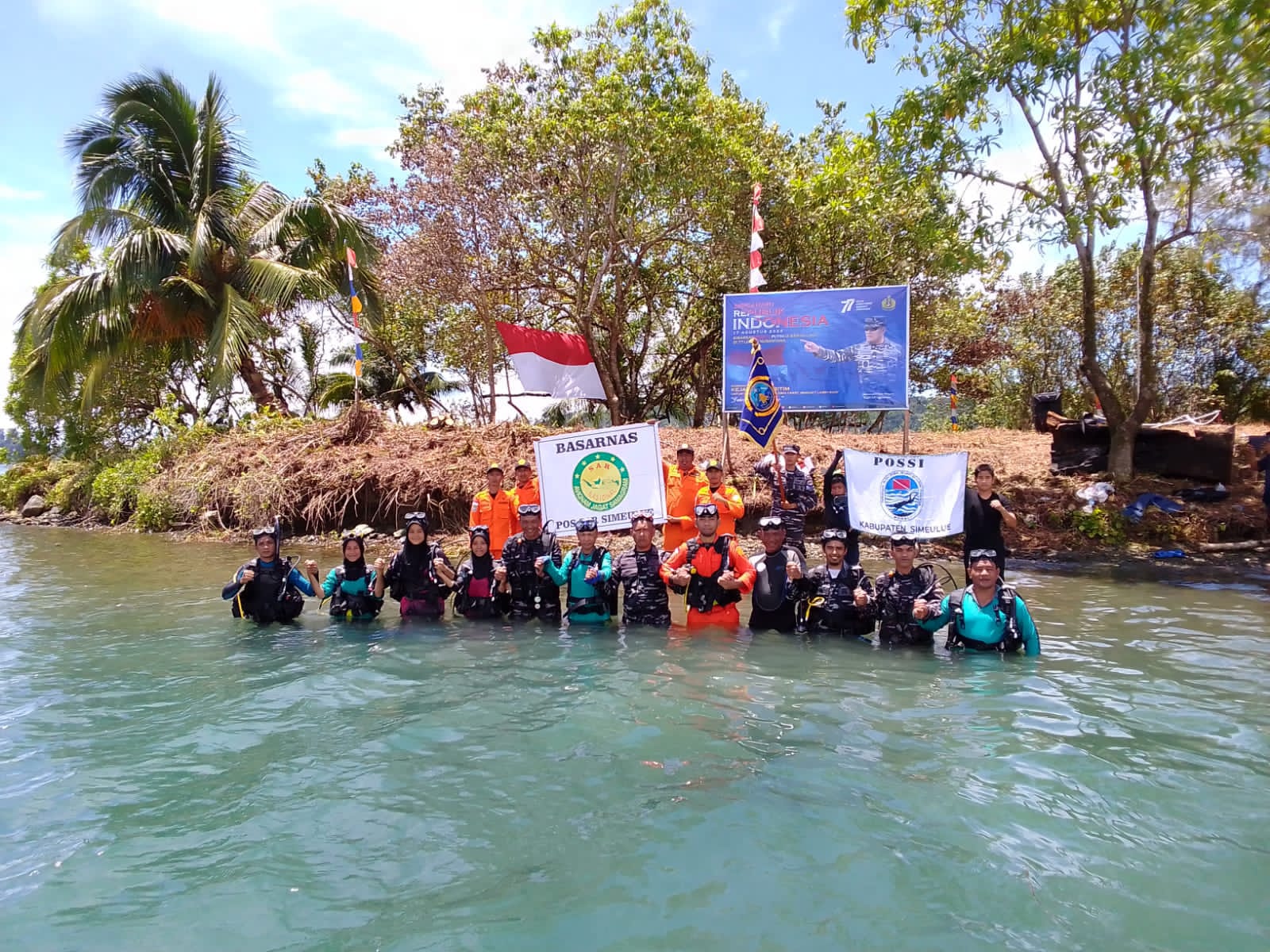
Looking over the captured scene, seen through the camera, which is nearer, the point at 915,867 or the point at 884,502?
the point at 915,867

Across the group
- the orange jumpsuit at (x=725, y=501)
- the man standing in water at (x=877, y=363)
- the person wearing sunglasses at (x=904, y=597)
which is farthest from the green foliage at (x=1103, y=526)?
the orange jumpsuit at (x=725, y=501)

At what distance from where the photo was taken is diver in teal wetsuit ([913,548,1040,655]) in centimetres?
693

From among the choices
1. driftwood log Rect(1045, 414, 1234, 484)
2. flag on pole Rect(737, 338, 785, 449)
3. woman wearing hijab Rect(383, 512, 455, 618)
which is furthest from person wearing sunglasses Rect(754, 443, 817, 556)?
driftwood log Rect(1045, 414, 1234, 484)

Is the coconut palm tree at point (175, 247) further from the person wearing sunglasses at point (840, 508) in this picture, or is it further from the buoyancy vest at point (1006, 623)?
the buoyancy vest at point (1006, 623)

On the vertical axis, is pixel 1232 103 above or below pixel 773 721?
above

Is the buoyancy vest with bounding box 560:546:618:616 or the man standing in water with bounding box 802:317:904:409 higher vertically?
the man standing in water with bounding box 802:317:904:409

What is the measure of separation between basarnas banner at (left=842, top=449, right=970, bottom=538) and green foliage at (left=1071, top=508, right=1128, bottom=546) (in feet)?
17.2

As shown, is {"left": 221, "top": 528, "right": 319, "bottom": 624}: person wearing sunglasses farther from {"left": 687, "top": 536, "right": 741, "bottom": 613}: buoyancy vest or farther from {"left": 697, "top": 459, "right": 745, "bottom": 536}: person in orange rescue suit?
{"left": 697, "top": 459, "right": 745, "bottom": 536}: person in orange rescue suit

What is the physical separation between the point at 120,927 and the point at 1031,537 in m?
12.6

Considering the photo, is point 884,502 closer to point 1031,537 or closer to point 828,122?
point 1031,537

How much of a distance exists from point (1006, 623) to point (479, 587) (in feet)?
16.3

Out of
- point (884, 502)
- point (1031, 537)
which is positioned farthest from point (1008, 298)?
point (884, 502)

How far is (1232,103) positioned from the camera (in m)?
6.20

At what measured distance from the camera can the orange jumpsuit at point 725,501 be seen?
8555 mm
